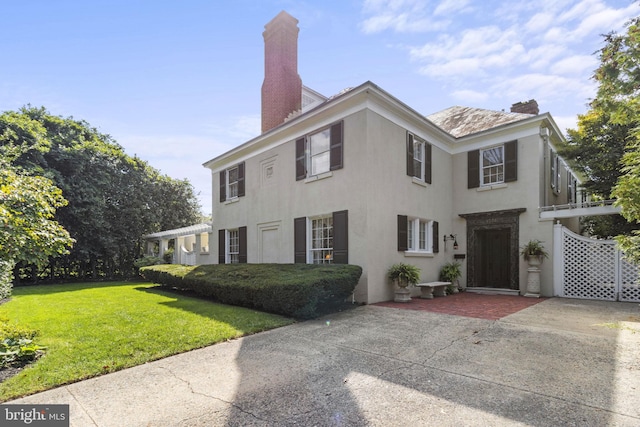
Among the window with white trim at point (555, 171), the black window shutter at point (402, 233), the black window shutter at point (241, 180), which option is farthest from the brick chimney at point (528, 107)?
the black window shutter at point (241, 180)

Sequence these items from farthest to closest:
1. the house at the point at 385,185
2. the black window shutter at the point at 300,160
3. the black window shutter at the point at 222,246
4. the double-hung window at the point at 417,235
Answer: the black window shutter at the point at 222,246 → the black window shutter at the point at 300,160 → the double-hung window at the point at 417,235 → the house at the point at 385,185

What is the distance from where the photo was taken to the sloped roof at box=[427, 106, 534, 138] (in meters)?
11.4

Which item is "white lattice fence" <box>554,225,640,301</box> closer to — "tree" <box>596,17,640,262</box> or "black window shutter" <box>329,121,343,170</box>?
"tree" <box>596,17,640,262</box>

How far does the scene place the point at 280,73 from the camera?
13.0m

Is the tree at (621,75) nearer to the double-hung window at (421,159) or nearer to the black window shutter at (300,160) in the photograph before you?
the double-hung window at (421,159)

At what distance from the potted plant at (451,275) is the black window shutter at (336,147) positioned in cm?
519

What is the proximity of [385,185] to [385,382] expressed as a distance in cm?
622

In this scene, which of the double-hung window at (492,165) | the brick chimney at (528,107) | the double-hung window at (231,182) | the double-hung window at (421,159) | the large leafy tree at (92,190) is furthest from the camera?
the large leafy tree at (92,190)

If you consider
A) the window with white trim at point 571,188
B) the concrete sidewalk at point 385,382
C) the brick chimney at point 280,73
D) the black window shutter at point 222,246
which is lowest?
the concrete sidewalk at point 385,382

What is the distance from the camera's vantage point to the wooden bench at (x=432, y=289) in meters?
9.35

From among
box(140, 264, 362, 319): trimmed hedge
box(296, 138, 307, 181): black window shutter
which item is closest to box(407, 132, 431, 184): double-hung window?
box(296, 138, 307, 181): black window shutter

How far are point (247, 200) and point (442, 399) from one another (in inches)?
424

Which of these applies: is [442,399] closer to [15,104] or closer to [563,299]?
[563,299]

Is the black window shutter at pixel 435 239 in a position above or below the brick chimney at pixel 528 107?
below
